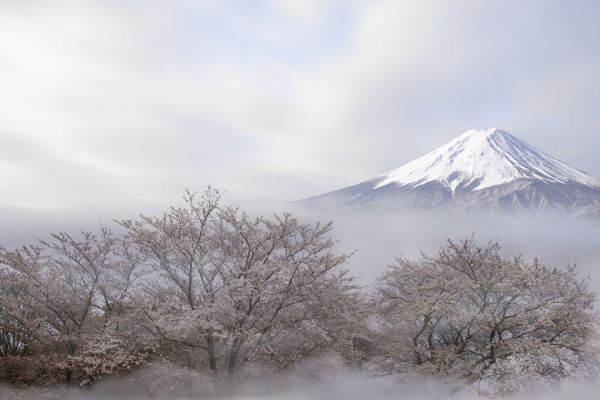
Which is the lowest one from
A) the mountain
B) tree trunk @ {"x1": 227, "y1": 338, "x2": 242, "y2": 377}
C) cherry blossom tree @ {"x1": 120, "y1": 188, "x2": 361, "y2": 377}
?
tree trunk @ {"x1": 227, "y1": 338, "x2": 242, "y2": 377}

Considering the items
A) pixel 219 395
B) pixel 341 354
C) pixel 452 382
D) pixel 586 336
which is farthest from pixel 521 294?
pixel 219 395

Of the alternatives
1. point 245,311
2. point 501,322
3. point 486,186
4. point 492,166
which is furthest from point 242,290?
point 492,166

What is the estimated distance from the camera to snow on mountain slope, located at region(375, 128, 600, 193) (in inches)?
7028

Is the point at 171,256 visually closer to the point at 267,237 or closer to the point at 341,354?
the point at 267,237

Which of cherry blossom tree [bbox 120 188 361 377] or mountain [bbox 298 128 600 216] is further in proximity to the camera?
mountain [bbox 298 128 600 216]

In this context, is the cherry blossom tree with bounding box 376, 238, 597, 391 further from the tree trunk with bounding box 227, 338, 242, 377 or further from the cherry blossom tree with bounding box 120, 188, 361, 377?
the tree trunk with bounding box 227, 338, 242, 377

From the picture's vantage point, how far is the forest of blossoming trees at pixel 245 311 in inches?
391

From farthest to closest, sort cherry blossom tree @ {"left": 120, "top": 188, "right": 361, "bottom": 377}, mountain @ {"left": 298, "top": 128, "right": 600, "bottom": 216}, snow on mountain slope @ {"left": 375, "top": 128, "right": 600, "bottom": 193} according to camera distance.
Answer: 1. snow on mountain slope @ {"left": 375, "top": 128, "right": 600, "bottom": 193}
2. mountain @ {"left": 298, "top": 128, "right": 600, "bottom": 216}
3. cherry blossom tree @ {"left": 120, "top": 188, "right": 361, "bottom": 377}

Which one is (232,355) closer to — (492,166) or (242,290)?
(242,290)

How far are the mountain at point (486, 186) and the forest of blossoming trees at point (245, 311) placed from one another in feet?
499

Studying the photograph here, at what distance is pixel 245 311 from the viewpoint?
984 cm

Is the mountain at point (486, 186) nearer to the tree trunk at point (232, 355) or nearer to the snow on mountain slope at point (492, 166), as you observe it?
the snow on mountain slope at point (492, 166)

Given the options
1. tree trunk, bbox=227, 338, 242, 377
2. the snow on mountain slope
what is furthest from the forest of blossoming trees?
the snow on mountain slope

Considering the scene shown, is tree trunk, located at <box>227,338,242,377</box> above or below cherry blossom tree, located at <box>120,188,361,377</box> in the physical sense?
below
